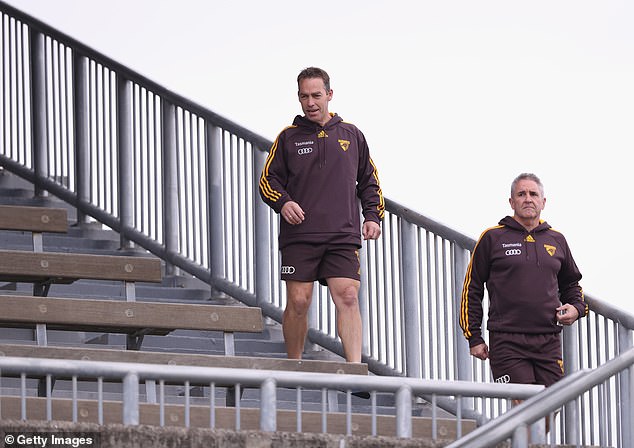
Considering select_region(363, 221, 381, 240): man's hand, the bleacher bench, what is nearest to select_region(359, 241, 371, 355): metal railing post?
the bleacher bench

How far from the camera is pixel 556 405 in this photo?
5.88 meters

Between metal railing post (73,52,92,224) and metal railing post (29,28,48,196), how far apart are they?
1.03ft

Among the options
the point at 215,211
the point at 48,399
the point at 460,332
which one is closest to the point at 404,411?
the point at 48,399

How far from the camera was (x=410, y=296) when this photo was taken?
8.63 meters

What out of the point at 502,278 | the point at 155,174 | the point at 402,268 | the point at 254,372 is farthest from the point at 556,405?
the point at 155,174

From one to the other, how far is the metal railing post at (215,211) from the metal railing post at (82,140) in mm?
1050

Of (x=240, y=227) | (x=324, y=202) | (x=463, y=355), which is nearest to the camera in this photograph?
(x=324, y=202)

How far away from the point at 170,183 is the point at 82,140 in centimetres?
82

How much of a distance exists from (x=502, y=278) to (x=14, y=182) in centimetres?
446

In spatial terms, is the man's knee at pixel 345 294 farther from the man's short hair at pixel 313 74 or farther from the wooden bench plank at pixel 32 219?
the wooden bench plank at pixel 32 219

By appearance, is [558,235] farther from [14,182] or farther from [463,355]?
[14,182]

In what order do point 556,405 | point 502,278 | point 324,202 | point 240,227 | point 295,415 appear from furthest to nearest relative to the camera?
point 240,227
point 324,202
point 502,278
point 295,415
point 556,405

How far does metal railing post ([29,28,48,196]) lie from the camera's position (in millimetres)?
10539

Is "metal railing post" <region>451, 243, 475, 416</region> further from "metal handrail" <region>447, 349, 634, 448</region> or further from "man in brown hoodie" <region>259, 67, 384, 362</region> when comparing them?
"metal handrail" <region>447, 349, 634, 448</region>
